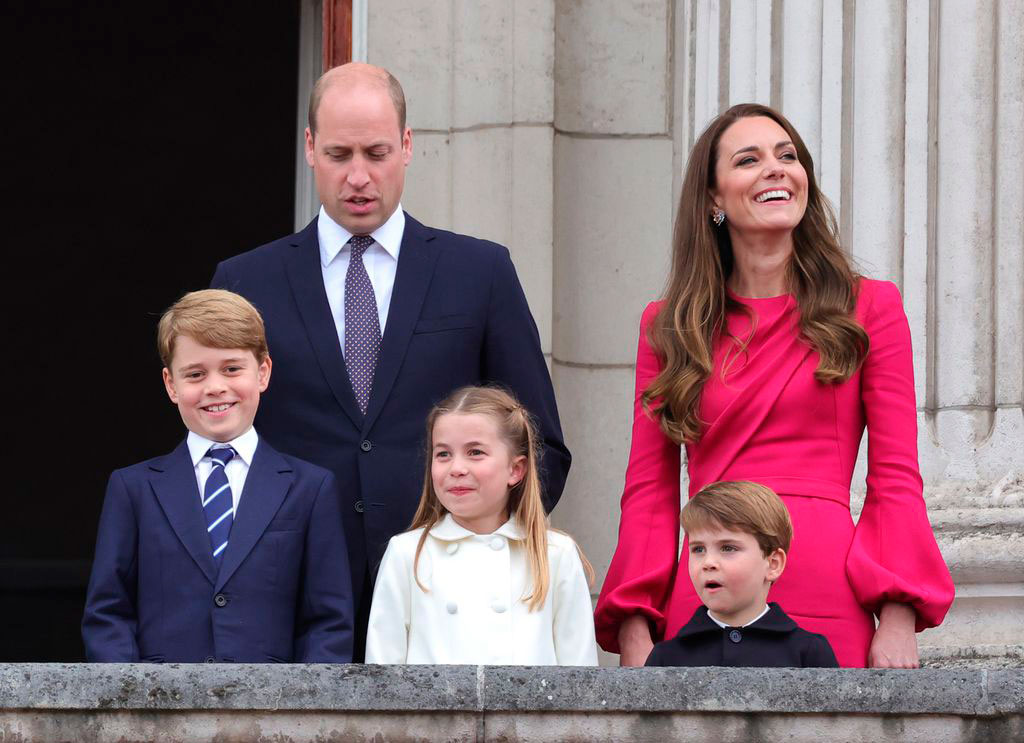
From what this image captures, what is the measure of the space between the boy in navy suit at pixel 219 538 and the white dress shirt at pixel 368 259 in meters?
0.28

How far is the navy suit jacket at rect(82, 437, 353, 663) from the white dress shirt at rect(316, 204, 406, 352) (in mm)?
460

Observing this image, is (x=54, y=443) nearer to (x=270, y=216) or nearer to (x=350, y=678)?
Result: (x=270, y=216)

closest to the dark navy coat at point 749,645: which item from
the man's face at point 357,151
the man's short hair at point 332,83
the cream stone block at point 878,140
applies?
the man's face at point 357,151

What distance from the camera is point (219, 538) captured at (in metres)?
3.86

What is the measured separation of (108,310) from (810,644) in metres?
11.2

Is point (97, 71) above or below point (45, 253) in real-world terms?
above

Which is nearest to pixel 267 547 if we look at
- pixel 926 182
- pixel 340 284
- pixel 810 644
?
pixel 340 284

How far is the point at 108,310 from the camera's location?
563 inches

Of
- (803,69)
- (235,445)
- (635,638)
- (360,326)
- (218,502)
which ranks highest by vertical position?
(803,69)

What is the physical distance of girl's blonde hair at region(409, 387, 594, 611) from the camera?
3.89 m

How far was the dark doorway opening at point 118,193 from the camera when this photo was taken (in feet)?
46.0

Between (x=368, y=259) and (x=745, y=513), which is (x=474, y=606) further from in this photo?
(x=368, y=259)

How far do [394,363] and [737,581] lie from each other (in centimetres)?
88

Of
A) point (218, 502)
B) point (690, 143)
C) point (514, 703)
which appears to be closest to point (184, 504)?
point (218, 502)
